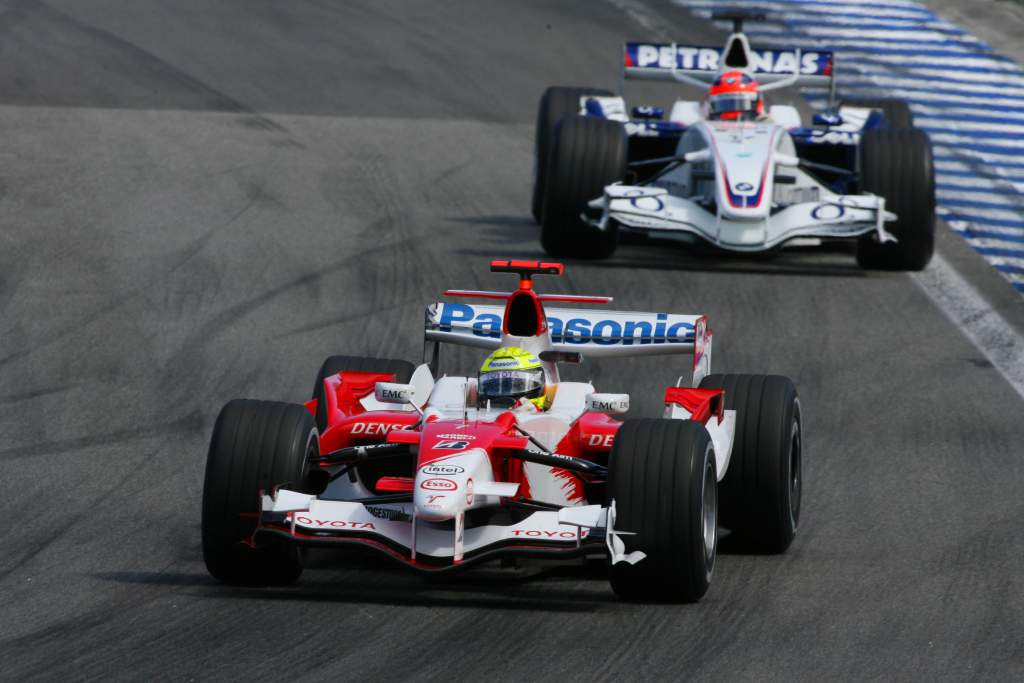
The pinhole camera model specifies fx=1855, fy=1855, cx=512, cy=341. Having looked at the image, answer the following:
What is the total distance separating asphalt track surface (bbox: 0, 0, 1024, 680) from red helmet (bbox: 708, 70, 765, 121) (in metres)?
1.60

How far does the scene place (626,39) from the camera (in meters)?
29.8

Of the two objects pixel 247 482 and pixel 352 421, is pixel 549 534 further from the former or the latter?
pixel 352 421

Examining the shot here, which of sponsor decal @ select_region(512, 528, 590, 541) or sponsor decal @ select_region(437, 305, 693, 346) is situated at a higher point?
sponsor decal @ select_region(437, 305, 693, 346)

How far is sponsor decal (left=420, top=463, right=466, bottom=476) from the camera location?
9.16 meters

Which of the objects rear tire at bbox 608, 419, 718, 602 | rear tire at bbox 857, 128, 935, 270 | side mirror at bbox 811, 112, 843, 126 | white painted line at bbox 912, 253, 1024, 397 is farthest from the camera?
side mirror at bbox 811, 112, 843, 126

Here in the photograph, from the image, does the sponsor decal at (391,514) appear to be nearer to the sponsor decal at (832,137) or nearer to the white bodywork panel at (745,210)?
the white bodywork panel at (745,210)

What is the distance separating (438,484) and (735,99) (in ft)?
37.6

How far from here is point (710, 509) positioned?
9.70 meters

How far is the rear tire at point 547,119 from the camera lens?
20734 mm

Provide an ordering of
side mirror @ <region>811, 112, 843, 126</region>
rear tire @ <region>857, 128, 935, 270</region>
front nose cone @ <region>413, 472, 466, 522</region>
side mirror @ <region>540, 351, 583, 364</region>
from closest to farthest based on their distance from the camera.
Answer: front nose cone @ <region>413, 472, 466, 522</region> < side mirror @ <region>540, 351, 583, 364</region> < rear tire @ <region>857, 128, 935, 270</region> < side mirror @ <region>811, 112, 843, 126</region>

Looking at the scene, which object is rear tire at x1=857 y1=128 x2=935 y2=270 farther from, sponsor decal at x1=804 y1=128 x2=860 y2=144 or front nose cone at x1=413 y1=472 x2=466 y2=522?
front nose cone at x1=413 y1=472 x2=466 y2=522

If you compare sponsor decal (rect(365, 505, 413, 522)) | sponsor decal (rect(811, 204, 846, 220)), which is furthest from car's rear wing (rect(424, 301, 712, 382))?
sponsor decal (rect(811, 204, 846, 220))

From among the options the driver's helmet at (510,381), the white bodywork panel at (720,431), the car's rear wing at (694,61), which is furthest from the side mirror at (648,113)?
the driver's helmet at (510,381)

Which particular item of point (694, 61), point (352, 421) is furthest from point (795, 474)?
point (694, 61)
